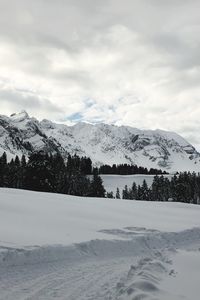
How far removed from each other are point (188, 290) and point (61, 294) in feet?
9.15

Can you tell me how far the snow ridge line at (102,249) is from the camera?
11.8 metres

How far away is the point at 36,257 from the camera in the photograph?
1223cm

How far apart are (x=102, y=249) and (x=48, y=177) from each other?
164 ft

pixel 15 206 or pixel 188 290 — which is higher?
pixel 15 206

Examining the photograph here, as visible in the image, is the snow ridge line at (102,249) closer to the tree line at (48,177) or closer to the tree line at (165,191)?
the tree line at (48,177)

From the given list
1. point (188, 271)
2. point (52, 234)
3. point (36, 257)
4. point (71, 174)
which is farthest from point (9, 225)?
point (71, 174)

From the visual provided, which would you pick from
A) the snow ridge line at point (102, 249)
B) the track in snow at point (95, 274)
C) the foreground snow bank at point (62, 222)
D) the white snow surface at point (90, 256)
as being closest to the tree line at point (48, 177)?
the foreground snow bank at point (62, 222)

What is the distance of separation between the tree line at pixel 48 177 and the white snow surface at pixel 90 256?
130 feet

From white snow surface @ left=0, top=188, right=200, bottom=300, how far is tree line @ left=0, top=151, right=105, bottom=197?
39745 mm

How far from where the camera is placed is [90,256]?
46.6ft

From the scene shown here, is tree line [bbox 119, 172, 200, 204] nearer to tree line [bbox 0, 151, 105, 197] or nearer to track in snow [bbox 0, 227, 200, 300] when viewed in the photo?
tree line [bbox 0, 151, 105, 197]

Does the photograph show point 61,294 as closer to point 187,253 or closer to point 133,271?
point 133,271

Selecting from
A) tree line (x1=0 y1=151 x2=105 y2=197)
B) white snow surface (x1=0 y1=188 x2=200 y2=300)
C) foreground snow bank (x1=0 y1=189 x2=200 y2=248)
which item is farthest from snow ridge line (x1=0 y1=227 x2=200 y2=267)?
tree line (x1=0 y1=151 x2=105 y2=197)

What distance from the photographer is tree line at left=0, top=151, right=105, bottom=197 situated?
211 ft
